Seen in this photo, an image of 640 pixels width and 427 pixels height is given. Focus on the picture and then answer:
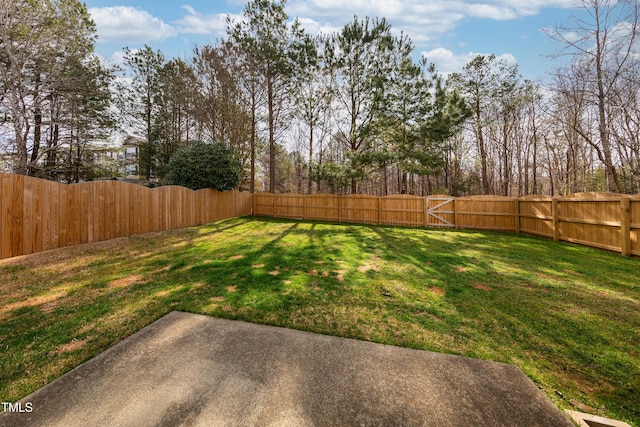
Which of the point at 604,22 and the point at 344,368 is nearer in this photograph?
the point at 344,368

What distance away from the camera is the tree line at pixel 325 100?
28.0 feet

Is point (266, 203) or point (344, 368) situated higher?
point (266, 203)

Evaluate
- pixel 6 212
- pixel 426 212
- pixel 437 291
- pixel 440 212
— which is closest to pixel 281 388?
pixel 437 291

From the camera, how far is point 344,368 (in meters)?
1.89

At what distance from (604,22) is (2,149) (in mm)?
22242

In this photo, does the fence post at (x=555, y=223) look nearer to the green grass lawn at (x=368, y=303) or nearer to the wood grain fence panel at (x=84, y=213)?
the green grass lawn at (x=368, y=303)

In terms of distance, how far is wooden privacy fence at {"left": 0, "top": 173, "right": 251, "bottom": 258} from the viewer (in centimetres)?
489

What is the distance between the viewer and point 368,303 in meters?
3.15

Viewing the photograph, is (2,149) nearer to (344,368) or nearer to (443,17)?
(344,368)

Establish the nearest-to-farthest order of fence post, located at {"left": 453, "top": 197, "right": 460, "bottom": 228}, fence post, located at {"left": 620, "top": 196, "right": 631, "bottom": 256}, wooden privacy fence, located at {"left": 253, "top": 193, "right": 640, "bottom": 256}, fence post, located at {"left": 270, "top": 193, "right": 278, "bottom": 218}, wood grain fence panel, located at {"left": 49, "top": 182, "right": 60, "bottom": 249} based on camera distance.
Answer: fence post, located at {"left": 620, "top": 196, "right": 631, "bottom": 256} < wood grain fence panel, located at {"left": 49, "top": 182, "right": 60, "bottom": 249} < wooden privacy fence, located at {"left": 253, "top": 193, "right": 640, "bottom": 256} < fence post, located at {"left": 453, "top": 197, "right": 460, "bottom": 228} < fence post, located at {"left": 270, "top": 193, "right": 278, "bottom": 218}

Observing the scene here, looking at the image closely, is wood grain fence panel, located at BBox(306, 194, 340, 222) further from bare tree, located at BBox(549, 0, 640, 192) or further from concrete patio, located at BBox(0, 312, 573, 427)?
concrete patio, located at BBox(0, 312, 573, 427)

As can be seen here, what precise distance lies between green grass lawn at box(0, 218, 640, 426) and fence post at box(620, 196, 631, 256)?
1.39ft

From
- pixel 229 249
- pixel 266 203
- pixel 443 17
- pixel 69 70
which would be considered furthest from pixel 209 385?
pixel 69 70

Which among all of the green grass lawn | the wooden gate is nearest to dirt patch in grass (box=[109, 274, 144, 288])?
the green grass lawn
